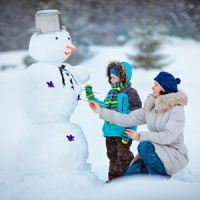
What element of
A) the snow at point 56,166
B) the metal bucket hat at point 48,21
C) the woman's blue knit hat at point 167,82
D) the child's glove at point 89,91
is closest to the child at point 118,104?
the child's glove at point 89,91

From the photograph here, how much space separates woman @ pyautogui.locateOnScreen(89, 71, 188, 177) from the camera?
135 inches

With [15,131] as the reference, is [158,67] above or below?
above

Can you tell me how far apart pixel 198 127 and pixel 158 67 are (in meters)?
6.37

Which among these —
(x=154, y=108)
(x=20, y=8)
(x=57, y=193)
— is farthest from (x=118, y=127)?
(x=20, y=8)

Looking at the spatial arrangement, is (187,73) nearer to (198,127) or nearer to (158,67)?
(158,67)

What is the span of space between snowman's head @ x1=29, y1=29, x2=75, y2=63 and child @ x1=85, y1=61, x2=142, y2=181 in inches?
16.0

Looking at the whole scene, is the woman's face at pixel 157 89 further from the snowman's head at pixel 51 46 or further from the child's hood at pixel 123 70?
the snowman's head at pixel 51 46

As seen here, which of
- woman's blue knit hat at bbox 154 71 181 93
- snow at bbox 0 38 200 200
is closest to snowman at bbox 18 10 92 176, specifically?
snow at bbox 0 38 200 200

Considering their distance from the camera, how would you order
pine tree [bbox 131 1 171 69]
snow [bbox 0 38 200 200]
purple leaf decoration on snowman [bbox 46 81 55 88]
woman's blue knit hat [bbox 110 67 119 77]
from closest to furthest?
1. snow [bbox 0 38 200 200]
2. purple leaf decoration on snowman [bbox 46 81 55 88]
3. woman's blue knit hat [bbox 110 67 119 77]
4. pine tree [bbox 131 1 171 69]

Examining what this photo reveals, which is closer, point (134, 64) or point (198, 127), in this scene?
point (198, 127)

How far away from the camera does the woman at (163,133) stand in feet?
11.2

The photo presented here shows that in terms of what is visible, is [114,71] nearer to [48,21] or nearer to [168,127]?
[48,21]

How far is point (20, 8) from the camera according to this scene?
17.8 m

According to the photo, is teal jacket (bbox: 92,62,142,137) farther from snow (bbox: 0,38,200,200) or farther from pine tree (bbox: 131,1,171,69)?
pine tree (bbox: 131,1,171,69)
